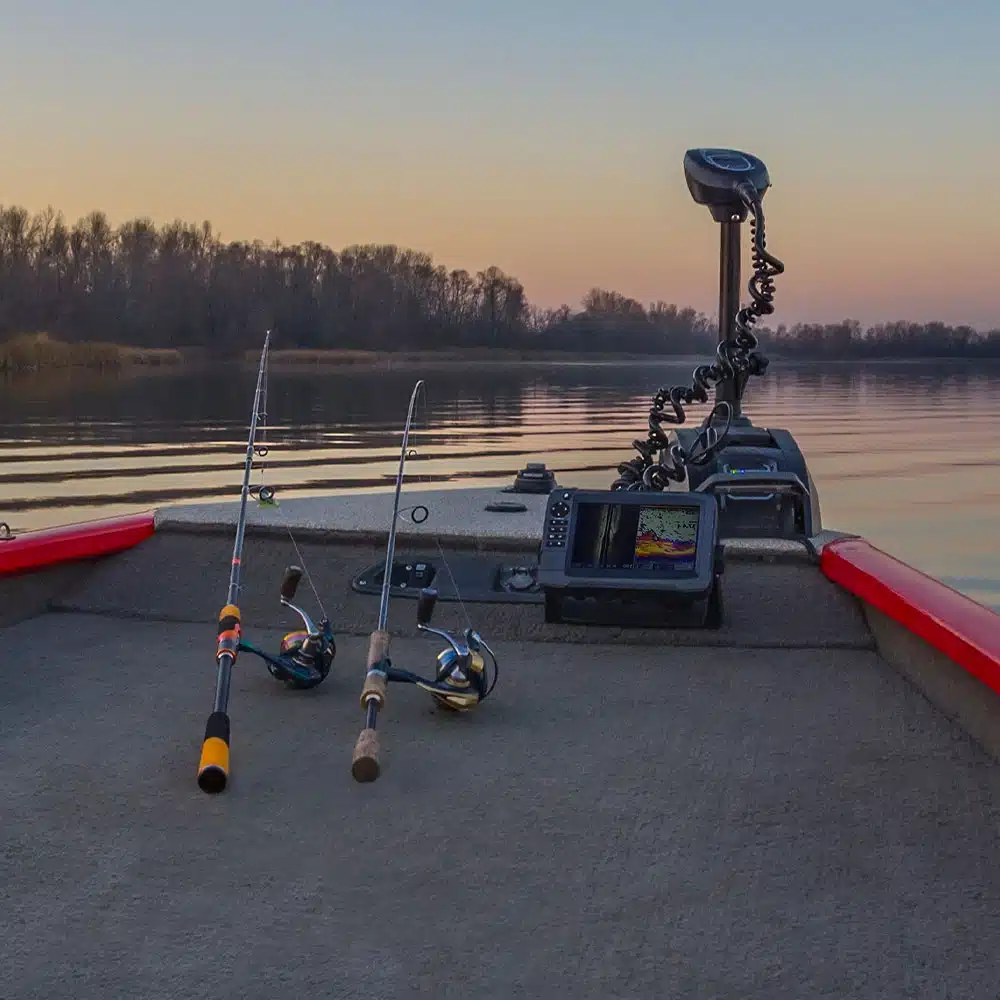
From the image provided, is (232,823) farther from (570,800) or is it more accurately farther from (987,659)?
(987,659)

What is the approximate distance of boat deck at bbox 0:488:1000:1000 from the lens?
7.42ft

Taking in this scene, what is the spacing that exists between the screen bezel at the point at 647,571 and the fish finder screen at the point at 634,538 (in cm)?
1

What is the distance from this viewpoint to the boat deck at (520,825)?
2262 millimetres

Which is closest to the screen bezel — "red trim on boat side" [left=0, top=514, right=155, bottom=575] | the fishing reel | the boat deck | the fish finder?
the fish finder

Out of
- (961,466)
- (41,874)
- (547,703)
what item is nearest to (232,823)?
(41,874)

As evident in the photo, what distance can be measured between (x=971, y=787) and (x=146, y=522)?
11.1ft

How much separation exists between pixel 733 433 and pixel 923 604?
1.80 meters

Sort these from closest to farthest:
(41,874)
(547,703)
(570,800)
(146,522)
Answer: (41,874)
(570,800)
(547,703)
(146,522)

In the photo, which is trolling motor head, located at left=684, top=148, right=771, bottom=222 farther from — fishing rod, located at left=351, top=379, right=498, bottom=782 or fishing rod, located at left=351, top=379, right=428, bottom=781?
fishing rod, located at left=351, top=379, right=428, bottom=781

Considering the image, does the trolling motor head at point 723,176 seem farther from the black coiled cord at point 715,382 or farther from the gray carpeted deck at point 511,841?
the gray carpeted deck at point 511,841

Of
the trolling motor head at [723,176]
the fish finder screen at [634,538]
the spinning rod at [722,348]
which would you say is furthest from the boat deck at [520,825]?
the trolling motor head at [723,176]

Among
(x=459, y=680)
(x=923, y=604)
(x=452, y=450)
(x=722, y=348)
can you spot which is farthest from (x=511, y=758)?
(x=452, y=450)

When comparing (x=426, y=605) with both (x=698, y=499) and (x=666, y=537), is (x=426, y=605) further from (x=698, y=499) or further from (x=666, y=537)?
(x=698, y=499)

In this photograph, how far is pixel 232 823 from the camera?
291cm
